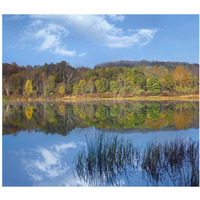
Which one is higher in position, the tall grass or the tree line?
the tree line

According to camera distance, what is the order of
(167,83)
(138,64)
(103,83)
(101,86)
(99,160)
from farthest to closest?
(138,64) < (103,83) < (101,86) < (167,83) < (99,160)

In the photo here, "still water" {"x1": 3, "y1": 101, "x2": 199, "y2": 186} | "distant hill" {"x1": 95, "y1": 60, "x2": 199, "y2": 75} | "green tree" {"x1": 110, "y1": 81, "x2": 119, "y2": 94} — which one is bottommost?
"still water" {"x1": 3, "y1": 101, "x2": 199, "y2": 186}

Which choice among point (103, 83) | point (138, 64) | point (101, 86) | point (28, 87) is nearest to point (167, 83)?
point (103, 83)

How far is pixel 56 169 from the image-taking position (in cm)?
484

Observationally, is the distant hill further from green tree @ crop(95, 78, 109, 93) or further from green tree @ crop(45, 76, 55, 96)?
green tree @ crop(45, 76, 55, 96)

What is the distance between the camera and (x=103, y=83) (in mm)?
27312

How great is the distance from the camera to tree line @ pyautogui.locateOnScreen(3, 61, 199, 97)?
2594 cm

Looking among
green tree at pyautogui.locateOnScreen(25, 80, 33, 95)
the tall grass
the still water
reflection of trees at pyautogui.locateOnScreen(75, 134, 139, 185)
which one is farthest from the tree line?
reflection of trees at pyautogui.locateOnScreen(75, 134, 139, 185)

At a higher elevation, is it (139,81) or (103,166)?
(139,81)

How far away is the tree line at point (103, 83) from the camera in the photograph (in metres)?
25.9

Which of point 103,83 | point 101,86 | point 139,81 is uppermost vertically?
point 139,81

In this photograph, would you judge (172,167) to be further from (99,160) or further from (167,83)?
(167,83)

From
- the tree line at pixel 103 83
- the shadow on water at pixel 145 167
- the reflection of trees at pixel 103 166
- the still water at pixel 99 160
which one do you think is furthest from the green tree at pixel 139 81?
the reflection of trees at pixel 103 166
